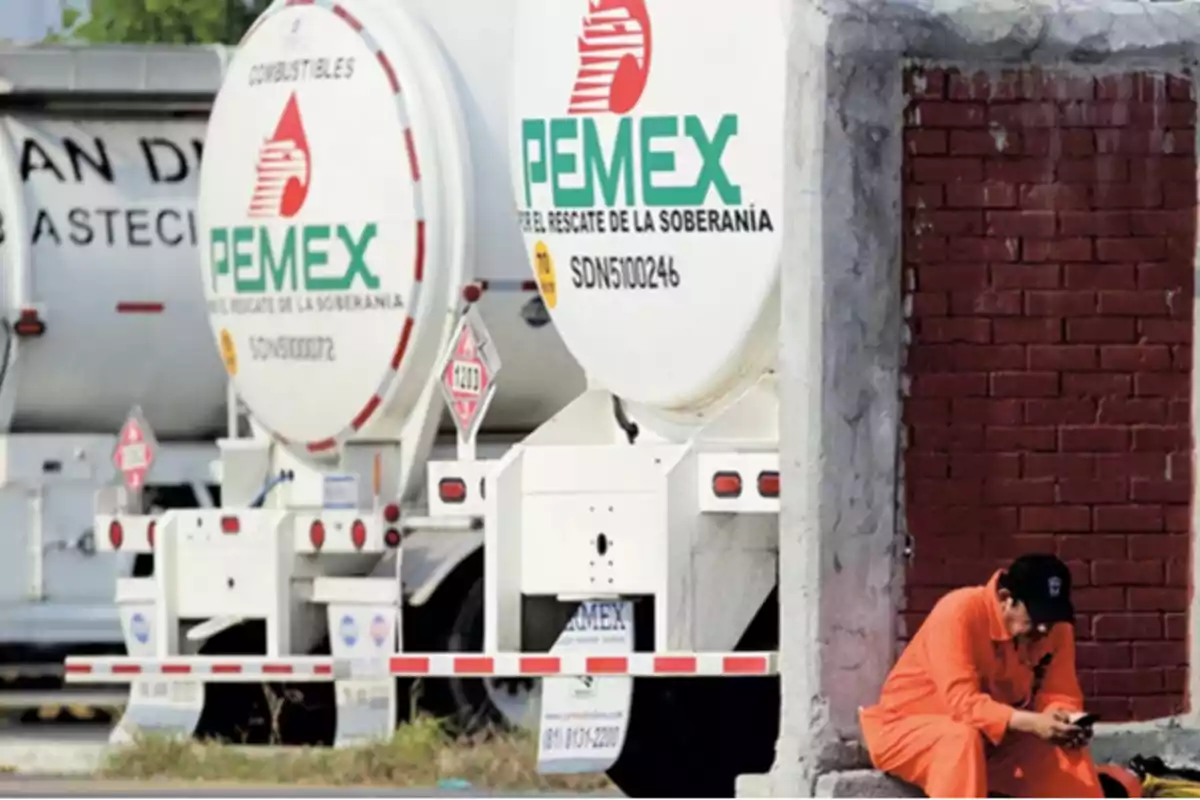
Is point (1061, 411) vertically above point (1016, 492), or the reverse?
point (1061, 411)

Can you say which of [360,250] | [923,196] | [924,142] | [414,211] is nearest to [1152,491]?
[923,196]

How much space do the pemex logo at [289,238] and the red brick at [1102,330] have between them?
428 centimetres

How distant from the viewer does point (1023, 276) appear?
9969mm

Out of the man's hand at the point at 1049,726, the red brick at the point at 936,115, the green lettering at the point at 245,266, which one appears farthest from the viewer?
the green lettering at the point at 245,266

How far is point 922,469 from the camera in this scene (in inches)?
390

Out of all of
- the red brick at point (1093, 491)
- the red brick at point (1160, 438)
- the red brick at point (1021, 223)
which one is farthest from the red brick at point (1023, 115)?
the red brick at point (1093, 491)

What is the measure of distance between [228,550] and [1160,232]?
533 cm

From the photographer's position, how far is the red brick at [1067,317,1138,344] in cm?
1000

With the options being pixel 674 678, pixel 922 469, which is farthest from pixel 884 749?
pixel 674 678

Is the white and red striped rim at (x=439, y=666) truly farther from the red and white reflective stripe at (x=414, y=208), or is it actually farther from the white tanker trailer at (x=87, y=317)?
the white tanker trailer at (x=87, y=317)

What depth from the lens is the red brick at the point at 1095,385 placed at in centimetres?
999

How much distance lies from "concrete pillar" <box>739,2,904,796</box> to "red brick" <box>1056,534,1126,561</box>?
19.4 inches

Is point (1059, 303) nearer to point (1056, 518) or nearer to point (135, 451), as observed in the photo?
point (1056, 518)

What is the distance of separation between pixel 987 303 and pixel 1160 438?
24.4 inches
